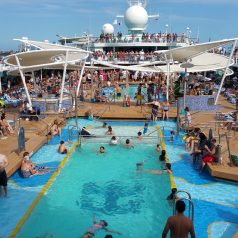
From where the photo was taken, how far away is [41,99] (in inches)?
778

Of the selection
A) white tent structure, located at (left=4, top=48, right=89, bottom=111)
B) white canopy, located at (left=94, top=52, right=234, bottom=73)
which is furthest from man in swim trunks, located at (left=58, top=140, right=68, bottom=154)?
white canopy, located at (left=94, top=52, right=234, bottom=73)

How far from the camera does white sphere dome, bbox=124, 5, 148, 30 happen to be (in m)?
46.7

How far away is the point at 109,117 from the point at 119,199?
32.0ft

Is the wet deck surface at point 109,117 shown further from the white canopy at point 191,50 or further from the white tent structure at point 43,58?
the white canopy at point 191,50

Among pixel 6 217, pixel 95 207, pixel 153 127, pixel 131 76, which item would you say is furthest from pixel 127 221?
pixel 131 76

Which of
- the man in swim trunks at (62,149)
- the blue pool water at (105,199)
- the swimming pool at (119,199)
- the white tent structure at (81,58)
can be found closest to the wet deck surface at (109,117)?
the swimming pool at (119,199)

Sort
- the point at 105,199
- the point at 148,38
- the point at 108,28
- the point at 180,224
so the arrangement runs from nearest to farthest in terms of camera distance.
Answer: the point at 180,224
the point at 105,199
the point at 148,38
the point at 108,28

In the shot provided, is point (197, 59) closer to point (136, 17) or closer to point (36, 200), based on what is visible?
point (36, 200)

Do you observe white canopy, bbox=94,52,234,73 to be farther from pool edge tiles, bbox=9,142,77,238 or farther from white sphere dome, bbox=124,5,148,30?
white sphere dome, bbox=124,5,148,30

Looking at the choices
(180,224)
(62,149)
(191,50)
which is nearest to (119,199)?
(180,224)

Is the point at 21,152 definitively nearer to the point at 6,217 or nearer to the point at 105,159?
the point at 105,159

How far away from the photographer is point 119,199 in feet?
31.6

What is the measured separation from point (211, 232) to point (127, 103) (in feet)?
47.1

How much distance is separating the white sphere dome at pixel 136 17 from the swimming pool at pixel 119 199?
3658 centimetres
